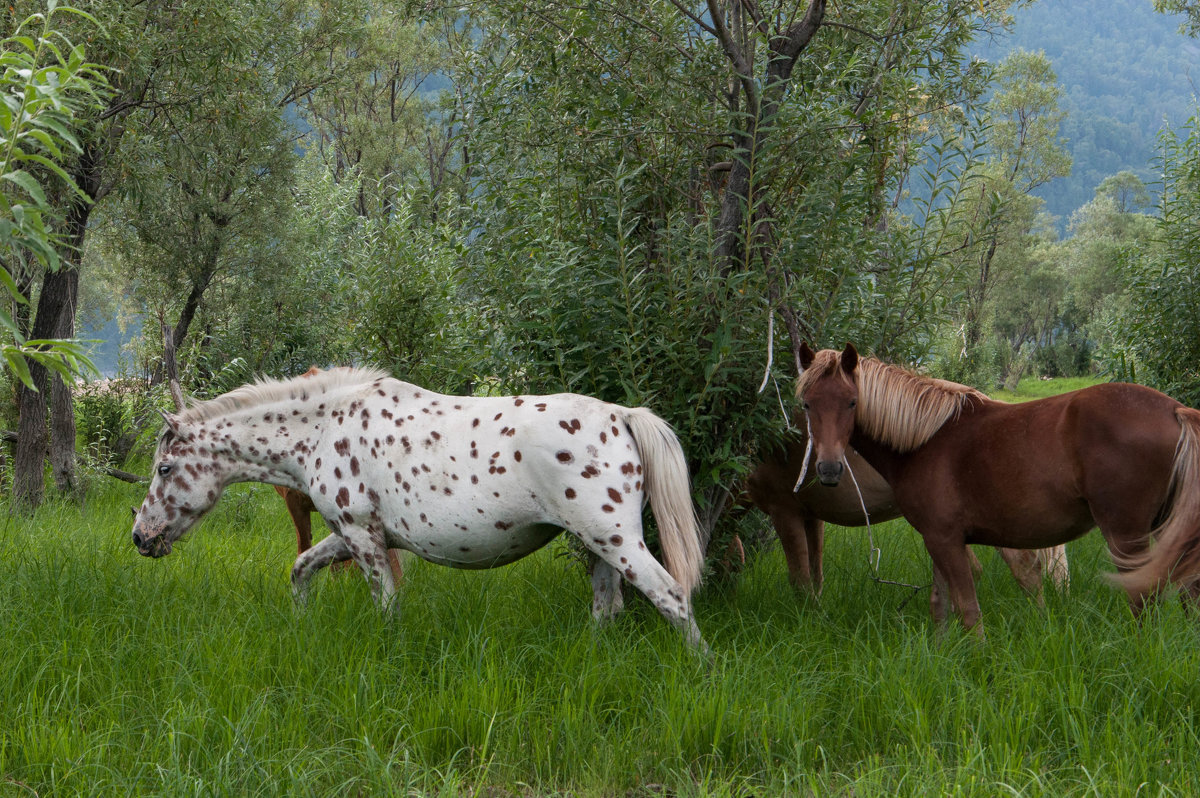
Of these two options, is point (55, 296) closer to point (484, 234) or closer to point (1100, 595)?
point (484, 234)

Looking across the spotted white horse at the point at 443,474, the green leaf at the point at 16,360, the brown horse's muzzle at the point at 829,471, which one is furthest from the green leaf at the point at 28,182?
the brown horse's muzzle at the point at 829,471

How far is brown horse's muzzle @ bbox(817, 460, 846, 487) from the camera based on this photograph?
206 inches

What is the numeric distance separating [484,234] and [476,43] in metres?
2.18

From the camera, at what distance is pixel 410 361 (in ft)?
29.1

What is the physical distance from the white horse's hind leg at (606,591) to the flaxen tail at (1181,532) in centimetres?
288

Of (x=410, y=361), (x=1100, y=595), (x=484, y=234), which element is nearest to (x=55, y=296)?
(x=410, y=361)

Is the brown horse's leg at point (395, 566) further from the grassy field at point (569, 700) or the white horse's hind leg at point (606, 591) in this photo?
the white horse's hind leg at point (606, 591)

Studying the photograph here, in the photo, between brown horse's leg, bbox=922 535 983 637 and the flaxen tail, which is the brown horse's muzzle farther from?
the flaxen tail

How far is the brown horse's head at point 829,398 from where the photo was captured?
5418mm

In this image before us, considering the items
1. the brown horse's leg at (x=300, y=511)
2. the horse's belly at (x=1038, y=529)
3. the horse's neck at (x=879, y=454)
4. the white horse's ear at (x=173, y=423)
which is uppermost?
the horse's neck at (x=879, y=454)

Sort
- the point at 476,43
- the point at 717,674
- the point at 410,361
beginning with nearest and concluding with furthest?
the point at 717,674
the point at 476,43
the point at 410,361

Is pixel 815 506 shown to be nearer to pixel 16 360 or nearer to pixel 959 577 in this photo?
pixel 959 577

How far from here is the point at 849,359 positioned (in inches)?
216

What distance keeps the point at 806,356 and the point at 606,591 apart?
1.90m
